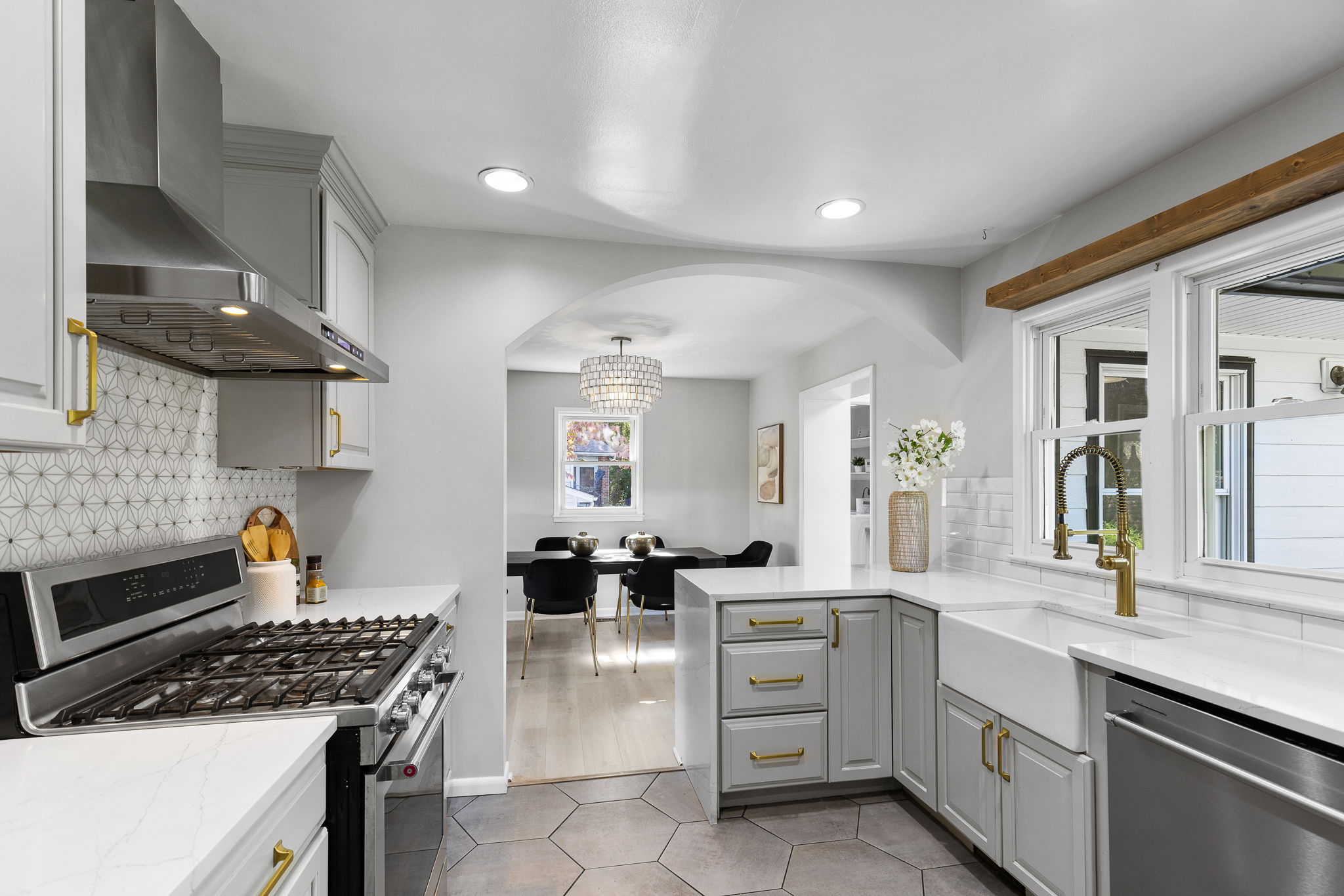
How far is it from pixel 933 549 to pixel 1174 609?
1260 mm

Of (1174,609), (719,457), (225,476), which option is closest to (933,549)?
(1174,609)

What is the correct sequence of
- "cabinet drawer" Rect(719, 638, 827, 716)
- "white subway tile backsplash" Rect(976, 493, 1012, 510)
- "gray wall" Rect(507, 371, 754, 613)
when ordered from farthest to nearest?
"gray wall" Rect(507, 371, 754, 613) < "white subway tile backsplash" Rect(976, 493, 1012, 510) < "cabinet drawer" Rect(719, 638, 827, 716)

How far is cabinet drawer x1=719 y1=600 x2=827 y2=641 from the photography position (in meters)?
2.56

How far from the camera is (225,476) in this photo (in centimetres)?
224

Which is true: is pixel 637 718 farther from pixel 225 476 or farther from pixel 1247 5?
pixel 1247 5

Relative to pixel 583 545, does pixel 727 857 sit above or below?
below

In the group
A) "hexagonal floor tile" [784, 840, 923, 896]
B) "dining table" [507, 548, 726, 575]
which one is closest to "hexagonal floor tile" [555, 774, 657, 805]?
"hexagonal floor tile" [784, 840, 923, 896]

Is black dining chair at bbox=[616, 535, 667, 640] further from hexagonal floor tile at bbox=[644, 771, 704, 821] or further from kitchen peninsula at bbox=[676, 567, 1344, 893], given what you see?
hexagonal floor tile at bbox=[644, 771, 704, 821]

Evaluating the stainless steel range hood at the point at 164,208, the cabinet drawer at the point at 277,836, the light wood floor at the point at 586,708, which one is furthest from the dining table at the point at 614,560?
the cabinet drawer at the point at 277,836

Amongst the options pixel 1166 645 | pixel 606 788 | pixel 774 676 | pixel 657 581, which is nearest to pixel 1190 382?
pixel 1166 645

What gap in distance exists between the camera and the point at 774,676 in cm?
257

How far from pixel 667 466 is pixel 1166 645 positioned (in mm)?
Result: 5236

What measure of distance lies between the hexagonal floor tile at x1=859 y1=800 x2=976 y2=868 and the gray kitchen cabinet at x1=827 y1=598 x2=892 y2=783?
14 cm

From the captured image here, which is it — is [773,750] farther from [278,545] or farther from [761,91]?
[761,91]
